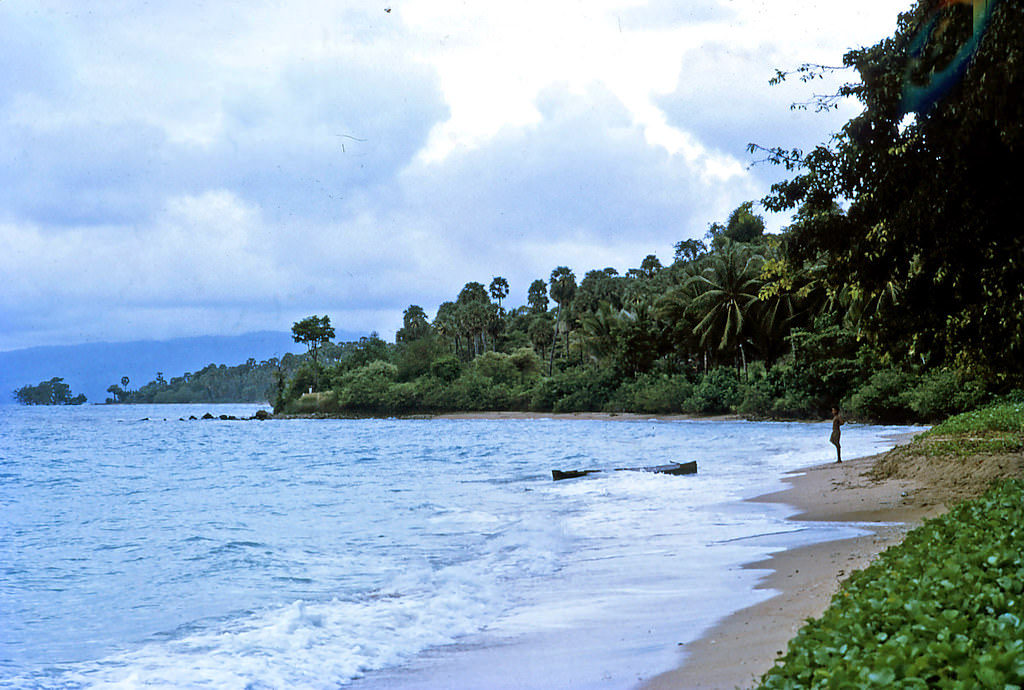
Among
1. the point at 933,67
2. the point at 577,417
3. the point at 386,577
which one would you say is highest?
the point at 933,67

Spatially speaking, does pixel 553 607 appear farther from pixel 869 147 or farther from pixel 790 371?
pixel 790 371

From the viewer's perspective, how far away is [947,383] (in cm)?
4219

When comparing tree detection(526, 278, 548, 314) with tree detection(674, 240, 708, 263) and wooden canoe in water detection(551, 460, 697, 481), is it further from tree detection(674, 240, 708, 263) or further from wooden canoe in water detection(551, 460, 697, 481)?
wooden canoe in water detection(551, 460, 697, 481)

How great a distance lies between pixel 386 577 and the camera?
11945mm

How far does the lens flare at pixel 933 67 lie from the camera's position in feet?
32.5

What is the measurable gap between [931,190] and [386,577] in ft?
29.9

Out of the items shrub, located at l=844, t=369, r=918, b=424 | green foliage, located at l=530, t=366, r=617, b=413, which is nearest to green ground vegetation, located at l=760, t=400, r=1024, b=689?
shrub, located at l=844, t=369, r=918, b=424

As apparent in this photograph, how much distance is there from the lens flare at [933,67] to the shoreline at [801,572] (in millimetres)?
5477

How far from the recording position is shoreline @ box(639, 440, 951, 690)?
573 cm

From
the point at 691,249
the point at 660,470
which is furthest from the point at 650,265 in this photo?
the point at 660,470

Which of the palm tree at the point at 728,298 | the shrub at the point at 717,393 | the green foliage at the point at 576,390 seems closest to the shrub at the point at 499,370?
the green foliage at the point at 576,390

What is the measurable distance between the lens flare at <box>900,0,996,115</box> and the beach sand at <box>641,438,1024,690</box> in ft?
18.4

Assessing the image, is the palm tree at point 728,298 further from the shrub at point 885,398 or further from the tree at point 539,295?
the tree at point 539,295

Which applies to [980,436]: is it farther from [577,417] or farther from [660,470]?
[577,417]
